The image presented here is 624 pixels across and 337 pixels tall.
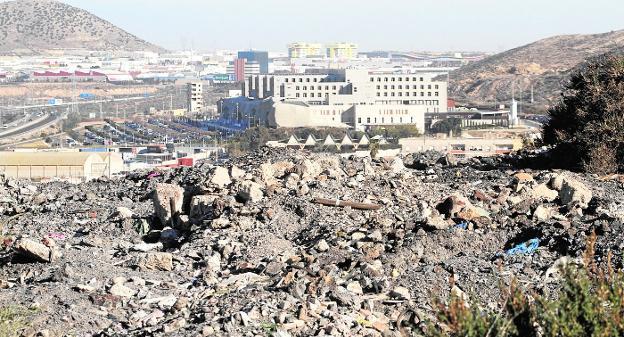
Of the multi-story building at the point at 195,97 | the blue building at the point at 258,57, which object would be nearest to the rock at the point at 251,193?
the multi-story building at the point at 195,97

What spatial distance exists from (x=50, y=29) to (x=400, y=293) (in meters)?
130

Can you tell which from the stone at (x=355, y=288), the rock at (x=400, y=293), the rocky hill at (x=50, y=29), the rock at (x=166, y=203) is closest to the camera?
the rock at (x=400, y=293)

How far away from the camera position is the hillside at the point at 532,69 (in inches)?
2484

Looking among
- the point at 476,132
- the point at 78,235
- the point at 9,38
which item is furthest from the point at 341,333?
the point at 9,38

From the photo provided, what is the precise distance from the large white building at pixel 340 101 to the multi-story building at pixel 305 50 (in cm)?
7156

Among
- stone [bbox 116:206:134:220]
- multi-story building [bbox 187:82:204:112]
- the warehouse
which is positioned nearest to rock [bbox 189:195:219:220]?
stone [bbox 116:206:134:220]

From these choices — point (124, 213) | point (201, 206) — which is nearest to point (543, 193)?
point (201, 206)

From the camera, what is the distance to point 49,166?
18.7m

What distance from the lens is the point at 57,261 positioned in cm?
898

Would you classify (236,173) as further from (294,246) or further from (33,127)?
(33,127)

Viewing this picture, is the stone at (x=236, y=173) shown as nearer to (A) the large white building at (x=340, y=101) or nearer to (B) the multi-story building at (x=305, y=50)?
(A) the large white building at (x=340, y=101)

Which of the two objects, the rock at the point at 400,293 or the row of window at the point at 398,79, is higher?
the row of window at the point at 398,79

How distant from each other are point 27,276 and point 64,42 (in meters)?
128

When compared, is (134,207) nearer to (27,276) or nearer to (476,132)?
(27,276)
